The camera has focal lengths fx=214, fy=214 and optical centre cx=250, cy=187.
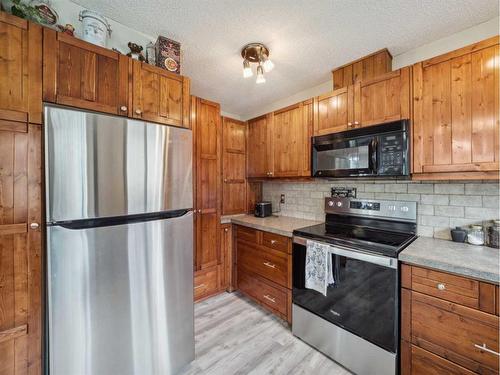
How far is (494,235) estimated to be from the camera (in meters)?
1.45

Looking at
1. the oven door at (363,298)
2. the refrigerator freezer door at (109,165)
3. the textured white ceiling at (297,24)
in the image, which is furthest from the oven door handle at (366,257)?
the textured white ceiling at (297,24)

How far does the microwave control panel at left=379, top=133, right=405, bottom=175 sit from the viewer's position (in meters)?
1.64

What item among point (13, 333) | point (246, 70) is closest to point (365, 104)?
point (246, 70)

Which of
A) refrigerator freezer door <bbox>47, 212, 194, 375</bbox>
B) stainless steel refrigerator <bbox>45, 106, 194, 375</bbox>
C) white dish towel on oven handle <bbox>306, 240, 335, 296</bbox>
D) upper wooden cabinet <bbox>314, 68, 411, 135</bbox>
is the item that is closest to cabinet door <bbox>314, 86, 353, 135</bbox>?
upper wooden cabinet <bbox>314, 68, 411, 135</bbox>

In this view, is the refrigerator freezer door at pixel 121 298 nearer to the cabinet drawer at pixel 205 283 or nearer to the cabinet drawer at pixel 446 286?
the cabinet drawer at pixel 205 283

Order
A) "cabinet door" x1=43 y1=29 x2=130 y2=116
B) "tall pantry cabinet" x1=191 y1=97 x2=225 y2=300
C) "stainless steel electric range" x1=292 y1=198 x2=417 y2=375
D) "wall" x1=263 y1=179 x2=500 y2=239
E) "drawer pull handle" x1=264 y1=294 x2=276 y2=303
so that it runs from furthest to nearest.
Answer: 1. "tall pantry cabinet" x1=191 y1=97 x2=225 y2=300
2. "drawer pull handle" x1=264 y1=294 x2=276 y2=303
3. "wall" x1=263 y1=179 x2=500 y2=239
4. "stainless steel electric range" x1=292 y1=198 x2=417 y2=375
5. "cabinet door" x1=43 y1=29 x2=130 y2=116

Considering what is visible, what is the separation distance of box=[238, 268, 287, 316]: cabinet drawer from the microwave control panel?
1.47 m

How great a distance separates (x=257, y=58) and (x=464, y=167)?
1.74m

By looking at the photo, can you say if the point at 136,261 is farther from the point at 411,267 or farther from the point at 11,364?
the point at 411,267

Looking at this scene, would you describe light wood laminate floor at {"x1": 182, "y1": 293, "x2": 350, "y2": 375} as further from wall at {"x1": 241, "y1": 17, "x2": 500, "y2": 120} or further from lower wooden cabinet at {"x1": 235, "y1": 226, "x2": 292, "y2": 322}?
wall at {"x1": 241, "y1": 17, "x2": 500, "y2": 120}

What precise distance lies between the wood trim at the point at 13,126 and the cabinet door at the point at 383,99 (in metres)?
2.24

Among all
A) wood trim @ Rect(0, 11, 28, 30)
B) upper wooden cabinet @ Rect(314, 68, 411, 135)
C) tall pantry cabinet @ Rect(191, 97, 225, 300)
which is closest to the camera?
wood trim @ Rect(0, 11, 28, 30)

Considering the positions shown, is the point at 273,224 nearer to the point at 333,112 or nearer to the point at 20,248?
the point at 333,112

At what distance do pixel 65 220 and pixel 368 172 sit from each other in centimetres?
209
